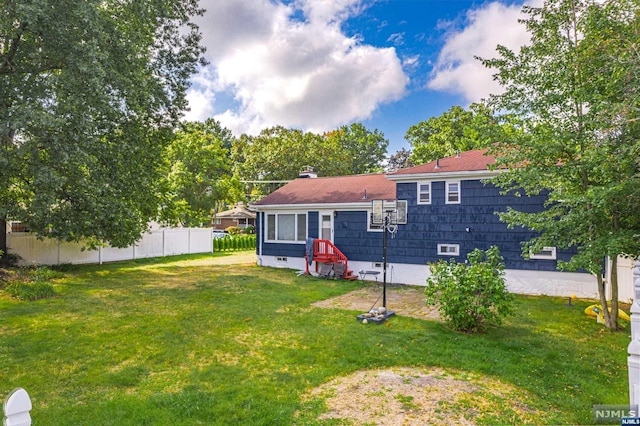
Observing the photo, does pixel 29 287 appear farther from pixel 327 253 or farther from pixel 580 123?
pixel 580 123

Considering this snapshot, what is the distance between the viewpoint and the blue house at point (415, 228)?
1082 cm

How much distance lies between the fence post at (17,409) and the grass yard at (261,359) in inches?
77.5

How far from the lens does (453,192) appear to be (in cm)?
1178

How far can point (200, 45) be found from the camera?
12.9 metres

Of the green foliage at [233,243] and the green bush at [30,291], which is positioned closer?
the green bush at [30,291]

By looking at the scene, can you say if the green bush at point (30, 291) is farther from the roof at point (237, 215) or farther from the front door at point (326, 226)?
the roof at point (237, 215)

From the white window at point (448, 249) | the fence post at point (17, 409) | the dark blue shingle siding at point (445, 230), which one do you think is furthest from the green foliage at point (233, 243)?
the fence post at point (17, 409)

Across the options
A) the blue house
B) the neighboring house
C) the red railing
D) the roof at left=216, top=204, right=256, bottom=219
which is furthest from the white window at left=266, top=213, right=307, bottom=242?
the neighboring house

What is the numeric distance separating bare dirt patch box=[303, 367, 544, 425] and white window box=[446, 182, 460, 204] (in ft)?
24.9

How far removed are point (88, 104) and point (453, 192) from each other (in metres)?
10.5

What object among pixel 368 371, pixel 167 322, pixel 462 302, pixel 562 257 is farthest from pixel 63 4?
pixel 562 257

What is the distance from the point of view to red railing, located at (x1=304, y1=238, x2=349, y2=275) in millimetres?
13414

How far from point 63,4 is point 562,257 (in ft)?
46.2

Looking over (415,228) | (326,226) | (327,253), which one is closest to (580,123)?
(415,228)
